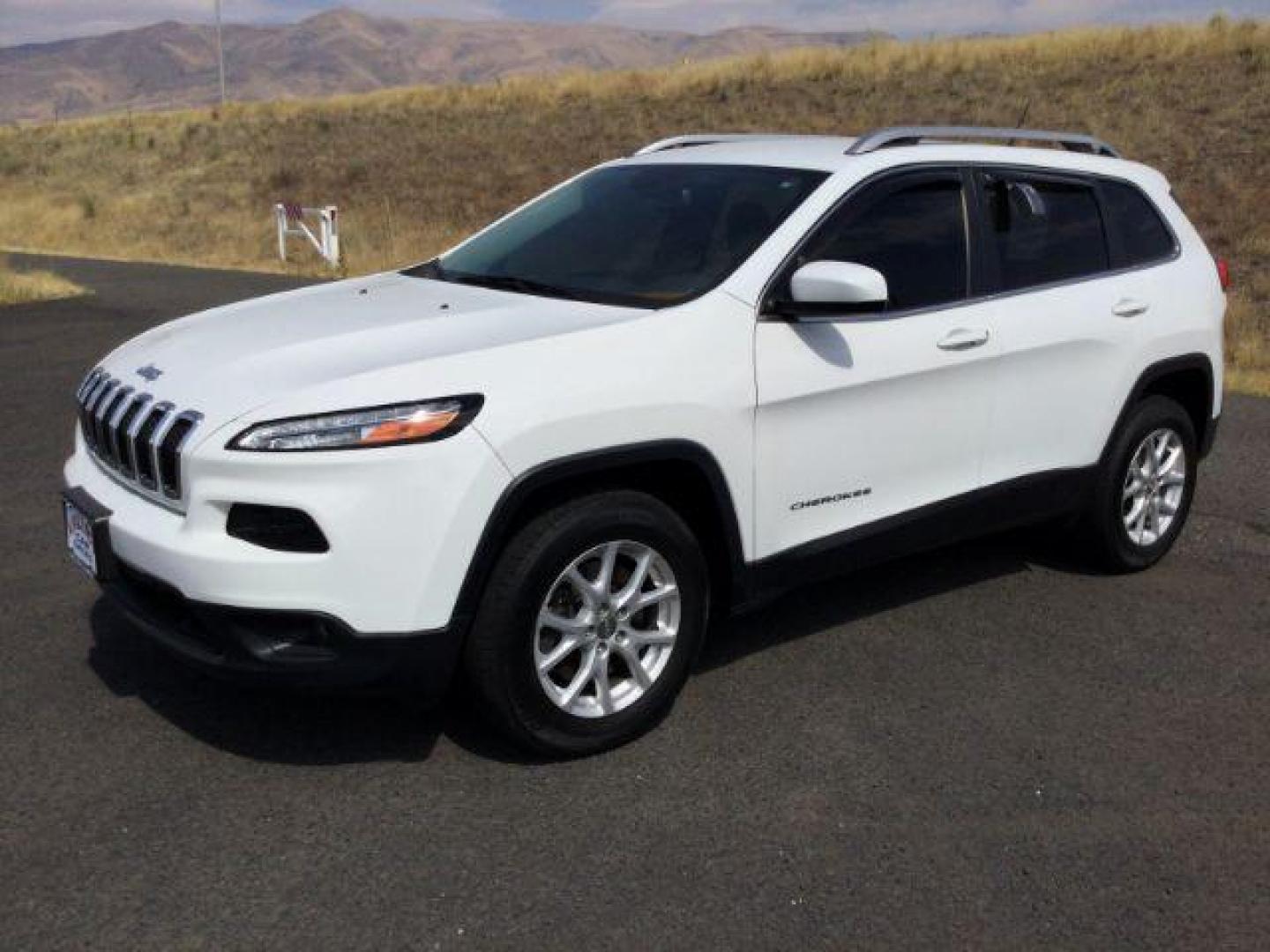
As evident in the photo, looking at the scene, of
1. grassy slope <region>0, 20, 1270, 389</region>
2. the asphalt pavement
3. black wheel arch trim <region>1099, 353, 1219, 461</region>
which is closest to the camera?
the asphalt pavement

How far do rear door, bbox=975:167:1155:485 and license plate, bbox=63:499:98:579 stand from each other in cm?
304

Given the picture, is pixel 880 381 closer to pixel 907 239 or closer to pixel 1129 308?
pixel 907 239

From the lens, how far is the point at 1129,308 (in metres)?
5.37

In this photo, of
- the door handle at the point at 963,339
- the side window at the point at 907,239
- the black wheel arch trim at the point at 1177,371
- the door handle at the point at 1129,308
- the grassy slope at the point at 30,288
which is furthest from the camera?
the grassy slope at the point at 30,288

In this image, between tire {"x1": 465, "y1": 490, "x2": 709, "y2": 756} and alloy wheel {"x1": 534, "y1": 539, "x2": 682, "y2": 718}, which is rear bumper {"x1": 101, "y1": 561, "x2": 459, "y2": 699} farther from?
alloy wheel {"x1": 534, "y1": 539, "x2": 682, "y2": 718}

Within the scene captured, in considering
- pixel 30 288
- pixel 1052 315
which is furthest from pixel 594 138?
pixel 1052 315

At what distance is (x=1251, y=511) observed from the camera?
265 inches

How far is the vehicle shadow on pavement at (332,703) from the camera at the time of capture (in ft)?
13.1

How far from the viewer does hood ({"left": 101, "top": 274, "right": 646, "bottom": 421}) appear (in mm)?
3625

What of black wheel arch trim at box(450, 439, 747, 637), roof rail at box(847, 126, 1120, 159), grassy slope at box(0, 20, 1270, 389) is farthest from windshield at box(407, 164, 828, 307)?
grassy slope at box(0, 20, 1270, 389)

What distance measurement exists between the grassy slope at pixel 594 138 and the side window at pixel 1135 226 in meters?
9.81

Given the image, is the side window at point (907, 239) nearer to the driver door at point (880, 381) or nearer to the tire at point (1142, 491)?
the driver door at point (880, 381)

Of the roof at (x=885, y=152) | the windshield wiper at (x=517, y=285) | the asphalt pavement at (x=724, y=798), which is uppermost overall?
the roof at (x=885, y=152)

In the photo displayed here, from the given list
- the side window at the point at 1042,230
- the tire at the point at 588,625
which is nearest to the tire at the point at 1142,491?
the side window at the point at 1042,230
